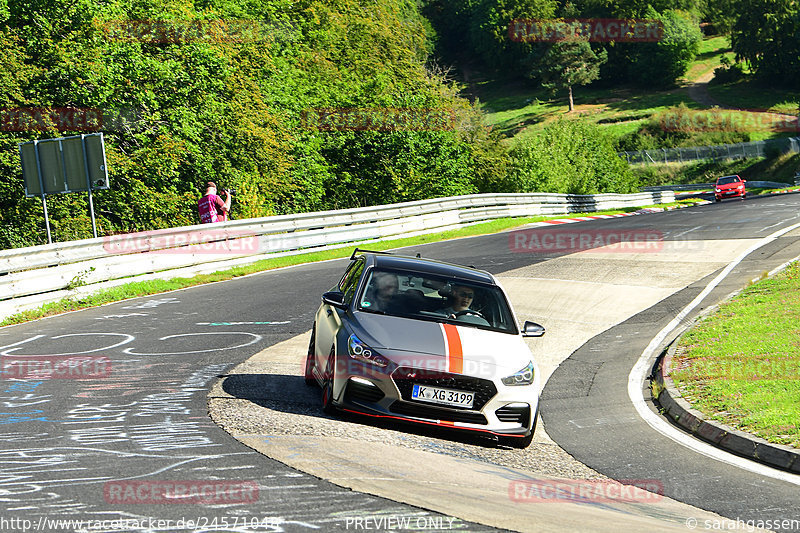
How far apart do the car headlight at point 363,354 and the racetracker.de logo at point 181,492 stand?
221 cm

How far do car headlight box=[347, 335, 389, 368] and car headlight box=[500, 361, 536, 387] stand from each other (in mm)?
1154

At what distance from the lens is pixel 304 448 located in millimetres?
6844

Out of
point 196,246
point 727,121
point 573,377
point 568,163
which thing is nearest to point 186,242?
point 196,246

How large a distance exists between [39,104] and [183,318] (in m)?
14.2

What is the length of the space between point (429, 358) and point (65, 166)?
41.6 feet

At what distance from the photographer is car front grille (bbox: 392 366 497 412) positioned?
7730mm

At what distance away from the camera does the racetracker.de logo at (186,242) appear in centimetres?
1752

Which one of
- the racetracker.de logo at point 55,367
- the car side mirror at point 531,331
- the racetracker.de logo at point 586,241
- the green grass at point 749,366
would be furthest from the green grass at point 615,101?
the car side mirror at point 531,331

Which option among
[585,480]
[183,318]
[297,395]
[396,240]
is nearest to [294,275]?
[183,318]

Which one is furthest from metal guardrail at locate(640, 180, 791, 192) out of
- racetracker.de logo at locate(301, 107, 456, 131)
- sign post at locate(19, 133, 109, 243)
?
sign post at locate(19, 133, 109, 243)

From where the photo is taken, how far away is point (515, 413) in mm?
7949

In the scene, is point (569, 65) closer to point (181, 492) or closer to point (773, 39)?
point (773, 39)

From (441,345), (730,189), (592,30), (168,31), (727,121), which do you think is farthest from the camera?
(592,30)

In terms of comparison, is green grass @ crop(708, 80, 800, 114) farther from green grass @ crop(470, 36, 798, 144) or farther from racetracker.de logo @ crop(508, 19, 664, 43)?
racetracker.de logo @ crop(508, 19, 664, 43)
